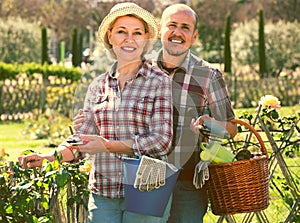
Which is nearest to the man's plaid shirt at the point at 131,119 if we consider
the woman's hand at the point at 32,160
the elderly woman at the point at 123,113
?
the elderly woman at the point at 123,113

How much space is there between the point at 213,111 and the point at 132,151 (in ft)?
1.77

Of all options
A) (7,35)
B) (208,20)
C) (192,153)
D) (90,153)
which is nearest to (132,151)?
(90,153)

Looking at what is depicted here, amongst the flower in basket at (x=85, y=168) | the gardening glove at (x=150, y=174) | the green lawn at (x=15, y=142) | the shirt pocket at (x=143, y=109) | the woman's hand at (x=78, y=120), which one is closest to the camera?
the gardening glove at (x=150, y=174)

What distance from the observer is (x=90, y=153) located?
9.45ft

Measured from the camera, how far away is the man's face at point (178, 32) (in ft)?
10.7

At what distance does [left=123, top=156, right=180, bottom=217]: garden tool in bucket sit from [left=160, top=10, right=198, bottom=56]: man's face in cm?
63

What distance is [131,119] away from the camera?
2.89m

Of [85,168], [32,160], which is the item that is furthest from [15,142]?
[32,160]

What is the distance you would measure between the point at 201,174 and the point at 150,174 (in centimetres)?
36

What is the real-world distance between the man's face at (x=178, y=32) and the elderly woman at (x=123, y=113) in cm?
22

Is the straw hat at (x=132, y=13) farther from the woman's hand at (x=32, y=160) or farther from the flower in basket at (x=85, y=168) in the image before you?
the flower in basket at (x=85, y=168)

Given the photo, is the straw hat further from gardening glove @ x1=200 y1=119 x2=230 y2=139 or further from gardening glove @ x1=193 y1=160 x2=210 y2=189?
gardening glove @ x1=193 y1=160 x2=210 y2=189

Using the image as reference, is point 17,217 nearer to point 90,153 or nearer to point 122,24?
point 90,153

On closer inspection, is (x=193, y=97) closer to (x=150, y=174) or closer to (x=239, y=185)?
(x=239, y=185)
